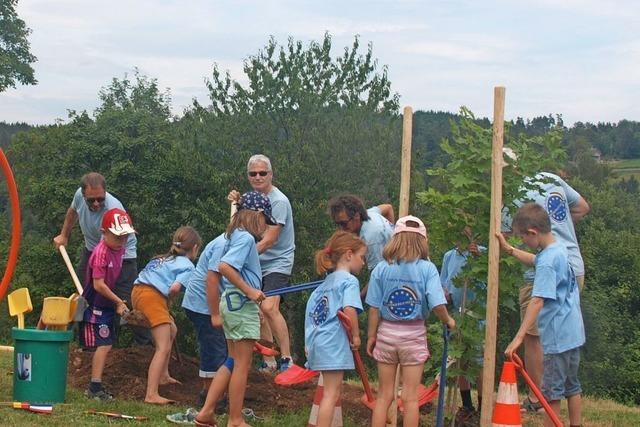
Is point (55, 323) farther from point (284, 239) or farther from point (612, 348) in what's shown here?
point (612, 348)

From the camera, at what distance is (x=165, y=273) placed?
26.8 ft

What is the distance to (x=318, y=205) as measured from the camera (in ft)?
128

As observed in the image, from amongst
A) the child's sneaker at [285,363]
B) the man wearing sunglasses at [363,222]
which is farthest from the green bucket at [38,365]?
the man wearing sunglasses at [363,222]

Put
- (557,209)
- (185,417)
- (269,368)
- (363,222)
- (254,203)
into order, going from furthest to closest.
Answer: (269,368), (363,222), (557,209), (185,417), (254,203)

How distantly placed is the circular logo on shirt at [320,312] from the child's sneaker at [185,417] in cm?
131

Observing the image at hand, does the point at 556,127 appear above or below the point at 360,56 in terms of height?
below

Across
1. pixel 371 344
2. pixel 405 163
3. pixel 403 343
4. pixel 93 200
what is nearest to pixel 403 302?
pixel 403 343

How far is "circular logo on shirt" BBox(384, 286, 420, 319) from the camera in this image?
6.49 m

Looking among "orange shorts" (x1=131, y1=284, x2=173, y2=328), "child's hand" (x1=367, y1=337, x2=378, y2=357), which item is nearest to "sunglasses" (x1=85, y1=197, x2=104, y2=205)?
"orange shorts" (x1=131, y1=284, x2=173, y2=328)

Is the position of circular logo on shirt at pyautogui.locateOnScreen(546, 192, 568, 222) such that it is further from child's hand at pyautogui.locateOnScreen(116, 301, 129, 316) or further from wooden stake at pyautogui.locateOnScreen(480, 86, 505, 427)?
child's hand at pyautogui.locateOnScreen(116, 301, 129, 316)

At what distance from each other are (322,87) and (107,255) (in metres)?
39.8

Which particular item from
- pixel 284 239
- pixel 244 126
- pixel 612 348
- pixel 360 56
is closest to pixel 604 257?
pixel 612 348

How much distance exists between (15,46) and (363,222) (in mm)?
33689

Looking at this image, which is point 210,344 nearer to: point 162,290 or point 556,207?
point 162,290
